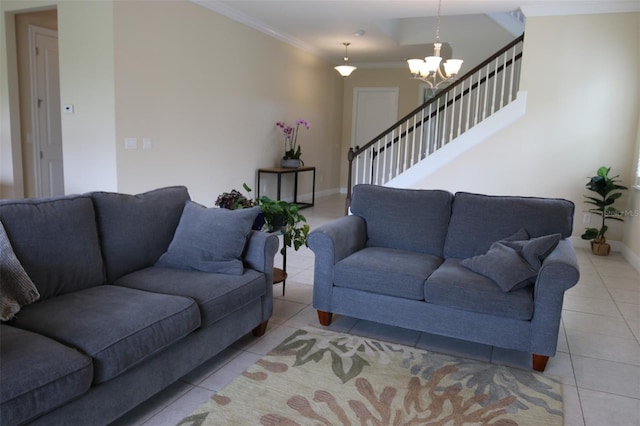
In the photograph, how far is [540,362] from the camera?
2.46 m

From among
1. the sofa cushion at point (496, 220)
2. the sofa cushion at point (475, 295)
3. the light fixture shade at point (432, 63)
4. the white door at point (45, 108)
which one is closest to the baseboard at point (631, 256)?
the sofa cushion at point (496, 220)

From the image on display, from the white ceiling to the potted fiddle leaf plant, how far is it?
1838mm

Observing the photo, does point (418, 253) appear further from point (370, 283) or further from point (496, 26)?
point (496, 26)

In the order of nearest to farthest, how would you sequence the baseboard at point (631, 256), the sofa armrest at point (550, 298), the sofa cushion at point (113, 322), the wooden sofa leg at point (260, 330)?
the sofa cushion at point (113, 322) → the sofa armrest at point (550, 298) → the wooden sofa leg at point (260, 330) → the baseboard at point (631, 256)

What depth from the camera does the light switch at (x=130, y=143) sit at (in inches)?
179

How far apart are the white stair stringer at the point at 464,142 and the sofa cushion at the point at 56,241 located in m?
4.39

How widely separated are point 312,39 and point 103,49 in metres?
3.74

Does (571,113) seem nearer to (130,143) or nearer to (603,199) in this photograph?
(603,199)

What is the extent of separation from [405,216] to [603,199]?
3.15 metres

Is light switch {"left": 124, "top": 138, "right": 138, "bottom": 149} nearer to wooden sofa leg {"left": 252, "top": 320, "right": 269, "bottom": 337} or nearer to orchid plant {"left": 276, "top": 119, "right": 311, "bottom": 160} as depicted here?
wooden sofa leg {"left": 252, "top": 320, "right": 269, "bottom": 337}

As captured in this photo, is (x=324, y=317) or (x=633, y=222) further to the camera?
(x=633, y=222)

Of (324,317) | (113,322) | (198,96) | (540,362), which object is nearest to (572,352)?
(540,362)

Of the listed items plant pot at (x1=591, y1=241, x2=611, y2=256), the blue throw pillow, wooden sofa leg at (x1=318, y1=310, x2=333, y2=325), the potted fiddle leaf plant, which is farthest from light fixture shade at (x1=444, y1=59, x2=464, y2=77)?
wooden sofa leg at (x1=318, y1=310, x2=333, y2=325)

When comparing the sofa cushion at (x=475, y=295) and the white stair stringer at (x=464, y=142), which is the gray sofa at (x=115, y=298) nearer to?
the sofa cushion at (x=475, y=295)
